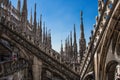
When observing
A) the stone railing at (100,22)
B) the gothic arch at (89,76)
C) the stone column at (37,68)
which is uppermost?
the stone railing at (100,22)

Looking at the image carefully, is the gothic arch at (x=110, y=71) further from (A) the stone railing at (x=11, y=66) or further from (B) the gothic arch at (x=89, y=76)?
(A) the stone railing at (x=11, y=66)

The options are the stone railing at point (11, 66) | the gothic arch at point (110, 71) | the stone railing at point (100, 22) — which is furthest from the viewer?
the stone railing at point (11, 66)

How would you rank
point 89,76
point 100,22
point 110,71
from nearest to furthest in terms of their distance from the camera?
1. point 100,22
2. point 110,71
3. point 89,76

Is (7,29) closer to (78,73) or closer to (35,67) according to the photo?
(35,67)

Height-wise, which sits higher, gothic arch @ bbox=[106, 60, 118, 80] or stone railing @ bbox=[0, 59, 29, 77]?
stone railing @ bbox=[0, 59, 29, 77]

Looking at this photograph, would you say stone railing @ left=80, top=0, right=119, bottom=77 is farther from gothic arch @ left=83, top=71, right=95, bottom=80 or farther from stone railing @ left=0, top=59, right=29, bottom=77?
stone railing @ left=0, top=59, right=29, bottom=77

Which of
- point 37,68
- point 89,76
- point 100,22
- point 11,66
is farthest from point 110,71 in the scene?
point 11,66

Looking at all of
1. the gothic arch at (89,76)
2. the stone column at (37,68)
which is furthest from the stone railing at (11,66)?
the gothic arch at (89,76)

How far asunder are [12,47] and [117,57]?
8273 millimetres

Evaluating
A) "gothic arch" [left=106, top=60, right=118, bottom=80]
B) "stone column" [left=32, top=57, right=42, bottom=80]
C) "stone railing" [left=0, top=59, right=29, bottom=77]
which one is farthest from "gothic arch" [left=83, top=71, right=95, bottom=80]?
"stone railing" [left=0, top=59, right=29, bottom=77]

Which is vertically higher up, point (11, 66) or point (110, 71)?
point (11, 66)

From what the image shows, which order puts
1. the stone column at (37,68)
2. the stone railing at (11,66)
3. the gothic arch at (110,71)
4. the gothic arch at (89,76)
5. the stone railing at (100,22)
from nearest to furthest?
Result: the stone railing at (100,22)
the gothic arch at (110,71)
the stone railing at (11,66)
the gothic arch at (89,76)
the stone column at (37,68)

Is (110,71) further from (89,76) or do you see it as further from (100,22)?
(89,76)

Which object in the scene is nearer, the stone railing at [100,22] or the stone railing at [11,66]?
the stone railing at [100,22]
